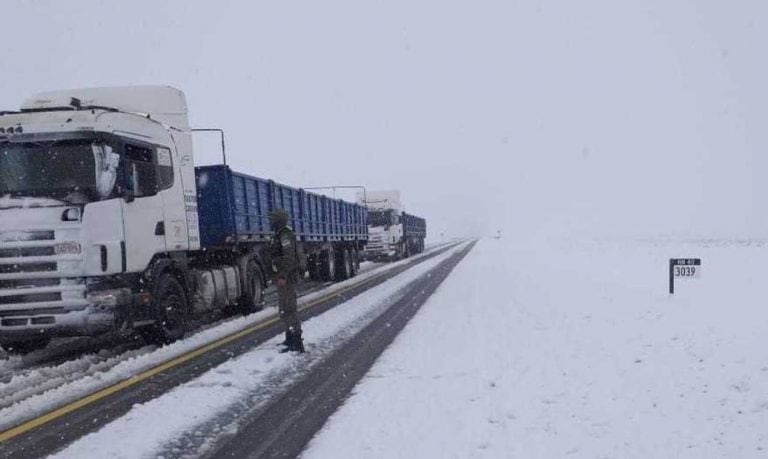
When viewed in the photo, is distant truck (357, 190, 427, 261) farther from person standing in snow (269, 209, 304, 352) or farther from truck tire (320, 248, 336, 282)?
person standing in snow (269, 209, 304, 352)

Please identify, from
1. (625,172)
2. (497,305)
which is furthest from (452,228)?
(497,305)

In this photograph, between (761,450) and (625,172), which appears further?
(625,172)

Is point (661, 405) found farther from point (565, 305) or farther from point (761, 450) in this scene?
point (565, 305)

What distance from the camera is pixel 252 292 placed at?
1293 centimetres

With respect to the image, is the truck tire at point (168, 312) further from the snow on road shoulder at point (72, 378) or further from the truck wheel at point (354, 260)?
the truck wheel at point (354, 260)

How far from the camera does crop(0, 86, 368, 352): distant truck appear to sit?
7.55 metres

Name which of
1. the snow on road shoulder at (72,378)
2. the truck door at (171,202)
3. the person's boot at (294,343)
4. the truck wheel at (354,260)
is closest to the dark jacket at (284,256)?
Answer: the person's boot at (294,343)

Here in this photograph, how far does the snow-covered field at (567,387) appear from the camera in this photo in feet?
15.4

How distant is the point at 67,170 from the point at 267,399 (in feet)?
13.8

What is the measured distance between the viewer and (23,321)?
299 inches

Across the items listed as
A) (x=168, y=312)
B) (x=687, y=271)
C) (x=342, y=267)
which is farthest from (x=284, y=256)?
(x=342, y=267)

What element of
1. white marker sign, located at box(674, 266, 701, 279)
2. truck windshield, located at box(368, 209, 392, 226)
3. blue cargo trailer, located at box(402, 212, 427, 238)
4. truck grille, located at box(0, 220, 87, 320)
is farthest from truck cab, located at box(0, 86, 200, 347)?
blue cargo trailer, located at box(402, 212, 427, 238)

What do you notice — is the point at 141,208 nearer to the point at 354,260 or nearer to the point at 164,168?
the point at 164,168

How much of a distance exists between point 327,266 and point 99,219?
483 inches
